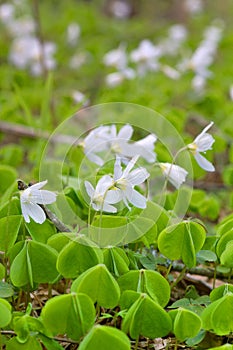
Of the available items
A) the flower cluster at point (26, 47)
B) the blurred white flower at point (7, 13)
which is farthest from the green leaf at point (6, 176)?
the blurred white flower at point (7, 13)

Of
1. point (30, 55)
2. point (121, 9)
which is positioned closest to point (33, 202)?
point (30, 55)

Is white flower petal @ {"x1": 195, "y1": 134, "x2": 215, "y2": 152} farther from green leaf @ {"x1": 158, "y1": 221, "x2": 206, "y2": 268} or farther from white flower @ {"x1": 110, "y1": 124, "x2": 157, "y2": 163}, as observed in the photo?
green leaf @ {"x1": 158, "y1": 221, "x2": 206, "y2": 268}

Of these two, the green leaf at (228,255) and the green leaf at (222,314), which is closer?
the green leaf at (222,314)

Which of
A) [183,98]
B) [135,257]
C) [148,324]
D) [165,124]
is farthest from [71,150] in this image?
[183,98]

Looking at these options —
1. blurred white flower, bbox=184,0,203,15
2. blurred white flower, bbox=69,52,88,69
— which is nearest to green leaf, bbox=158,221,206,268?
blurred white flower, bbox=69,52,88,69

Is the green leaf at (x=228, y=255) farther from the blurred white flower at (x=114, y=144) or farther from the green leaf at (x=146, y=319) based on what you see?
the blurred white flower at (x=114, y=144)

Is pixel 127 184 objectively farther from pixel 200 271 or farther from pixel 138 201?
pixel 200 271
